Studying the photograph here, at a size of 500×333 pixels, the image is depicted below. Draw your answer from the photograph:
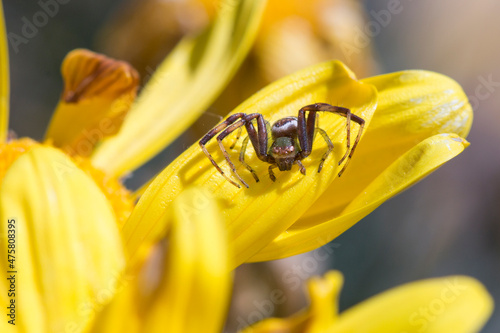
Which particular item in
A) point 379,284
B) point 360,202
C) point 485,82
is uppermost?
point 360,202

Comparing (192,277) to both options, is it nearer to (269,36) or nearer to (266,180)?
(266,180)

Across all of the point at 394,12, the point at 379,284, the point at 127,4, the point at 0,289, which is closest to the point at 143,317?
the point at 0,289

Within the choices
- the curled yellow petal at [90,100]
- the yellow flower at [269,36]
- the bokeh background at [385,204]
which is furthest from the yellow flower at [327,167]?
the yellow flower at [269,36]

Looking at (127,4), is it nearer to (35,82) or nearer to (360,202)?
(35,82)

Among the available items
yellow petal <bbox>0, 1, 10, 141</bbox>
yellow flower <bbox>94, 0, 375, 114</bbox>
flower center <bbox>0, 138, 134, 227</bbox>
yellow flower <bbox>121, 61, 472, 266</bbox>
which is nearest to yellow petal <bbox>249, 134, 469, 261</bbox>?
yellow flower <bbox>121, 61, 472, 266</bbox>

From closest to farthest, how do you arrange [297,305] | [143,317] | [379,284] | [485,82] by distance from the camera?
[143,317], [297,305], [379,284], [485,82]

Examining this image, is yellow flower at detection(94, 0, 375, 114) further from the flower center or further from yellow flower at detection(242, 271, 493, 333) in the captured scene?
yellow flower at detection(242, 271, 493, 333)

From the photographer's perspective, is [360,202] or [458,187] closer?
[360,202]
